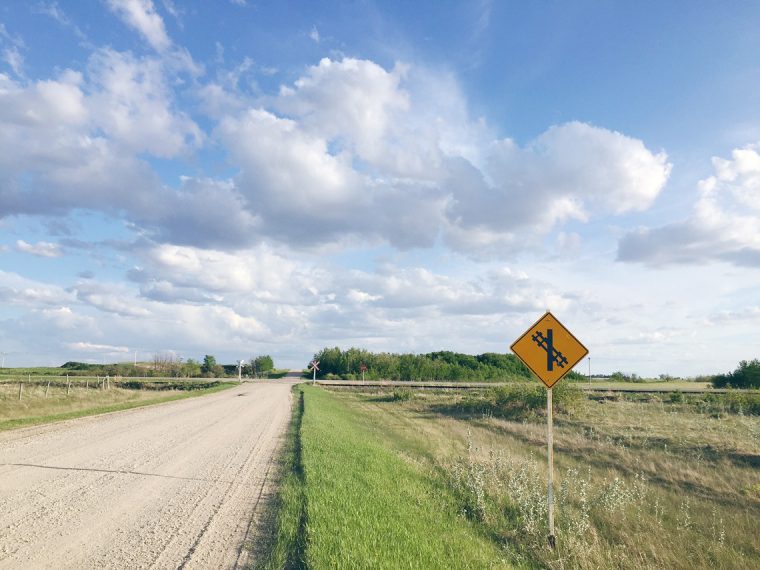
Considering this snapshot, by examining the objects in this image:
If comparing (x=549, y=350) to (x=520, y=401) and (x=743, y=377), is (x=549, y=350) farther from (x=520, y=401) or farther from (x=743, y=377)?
(x=743, y=377)

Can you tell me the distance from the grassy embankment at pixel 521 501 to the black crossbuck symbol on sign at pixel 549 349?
2580 millimetres

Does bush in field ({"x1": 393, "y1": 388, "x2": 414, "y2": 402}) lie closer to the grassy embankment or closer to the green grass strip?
the grassy embankment

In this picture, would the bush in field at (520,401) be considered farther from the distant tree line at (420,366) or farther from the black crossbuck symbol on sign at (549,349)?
the distant tree line at (420,366)

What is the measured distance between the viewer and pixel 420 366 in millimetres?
94750

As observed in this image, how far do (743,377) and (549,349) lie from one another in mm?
58026

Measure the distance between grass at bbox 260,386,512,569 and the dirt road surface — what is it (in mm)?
672

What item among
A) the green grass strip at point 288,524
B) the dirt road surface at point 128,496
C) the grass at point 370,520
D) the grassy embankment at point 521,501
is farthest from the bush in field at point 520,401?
the green grass strip at point 288,524

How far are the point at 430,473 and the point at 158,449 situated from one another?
723 centimetres

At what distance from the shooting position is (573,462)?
51.5 feet

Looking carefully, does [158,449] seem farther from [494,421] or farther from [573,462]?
[494,421]

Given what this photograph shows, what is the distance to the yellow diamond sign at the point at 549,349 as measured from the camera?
8523mm

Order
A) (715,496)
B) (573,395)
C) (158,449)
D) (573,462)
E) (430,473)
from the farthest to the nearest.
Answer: (573,395) < (573,462) < (158,449) < (430,473) < (715,496)

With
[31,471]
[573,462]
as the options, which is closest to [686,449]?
[573,462]

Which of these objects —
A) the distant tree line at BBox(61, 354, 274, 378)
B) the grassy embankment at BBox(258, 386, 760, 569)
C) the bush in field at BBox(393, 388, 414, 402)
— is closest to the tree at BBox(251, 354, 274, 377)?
the distant tree line at BBox(61, 354, 274, 378)
